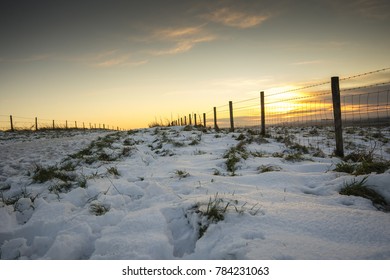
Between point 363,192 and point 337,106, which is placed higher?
point 337,106

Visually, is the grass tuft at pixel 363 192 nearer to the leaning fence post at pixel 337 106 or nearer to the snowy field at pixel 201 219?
the snowy field at pixel 201 219

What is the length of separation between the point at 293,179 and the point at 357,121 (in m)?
4.84

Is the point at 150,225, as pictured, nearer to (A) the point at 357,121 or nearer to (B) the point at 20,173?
(B) the point at 20,173

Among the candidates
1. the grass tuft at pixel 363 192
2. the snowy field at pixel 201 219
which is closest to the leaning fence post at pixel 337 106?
the snowy field at pixel 201 219

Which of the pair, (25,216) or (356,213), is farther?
(25,216)

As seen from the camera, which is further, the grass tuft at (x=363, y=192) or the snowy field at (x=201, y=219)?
the grass tuft at (x=363, y=192)

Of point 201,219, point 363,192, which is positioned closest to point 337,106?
point 363,192

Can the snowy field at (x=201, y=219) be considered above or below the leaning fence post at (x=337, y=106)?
below

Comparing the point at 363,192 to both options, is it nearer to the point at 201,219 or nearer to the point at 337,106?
the point at 201,219

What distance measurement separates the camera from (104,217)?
1.99 meters
